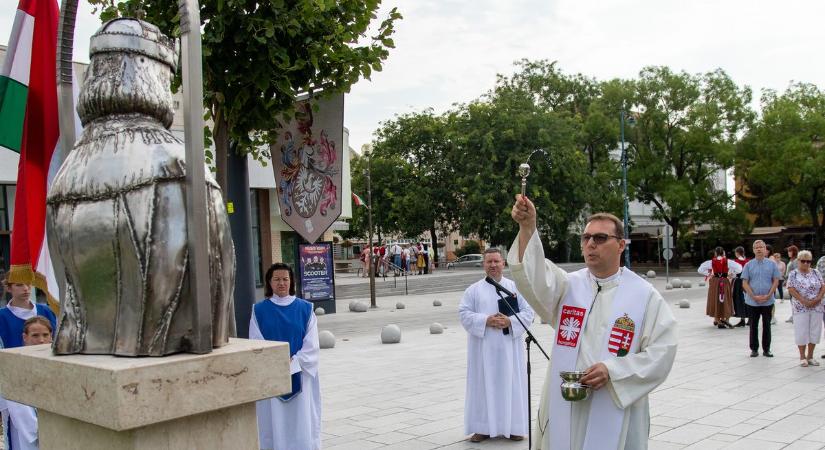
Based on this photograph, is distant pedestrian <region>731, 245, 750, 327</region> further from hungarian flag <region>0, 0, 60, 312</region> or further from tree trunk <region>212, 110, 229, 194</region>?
hungarian flag <region>0, 0, 60, 312</region>

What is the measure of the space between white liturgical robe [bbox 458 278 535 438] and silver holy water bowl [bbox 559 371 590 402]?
11.7 ft

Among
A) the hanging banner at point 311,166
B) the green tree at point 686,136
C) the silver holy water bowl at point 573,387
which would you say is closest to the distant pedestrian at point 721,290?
the hanging banner at point 311,166

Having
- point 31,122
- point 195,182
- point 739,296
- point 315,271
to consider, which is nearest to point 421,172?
point 315,271

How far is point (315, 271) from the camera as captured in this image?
2073cm

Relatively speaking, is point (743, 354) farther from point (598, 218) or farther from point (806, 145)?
point (806, 145)

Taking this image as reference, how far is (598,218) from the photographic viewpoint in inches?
155

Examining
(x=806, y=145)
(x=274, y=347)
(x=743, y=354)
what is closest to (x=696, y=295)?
(x=743, y=354)

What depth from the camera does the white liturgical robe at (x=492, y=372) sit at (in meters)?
7.32

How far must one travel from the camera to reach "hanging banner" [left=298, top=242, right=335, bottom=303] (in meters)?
20.4

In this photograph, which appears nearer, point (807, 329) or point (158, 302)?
point (158, 302)

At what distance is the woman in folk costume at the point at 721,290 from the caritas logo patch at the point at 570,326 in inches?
532

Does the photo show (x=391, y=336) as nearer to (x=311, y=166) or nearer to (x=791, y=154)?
(x=311, y=166)

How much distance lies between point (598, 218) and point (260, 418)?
12.1 feet

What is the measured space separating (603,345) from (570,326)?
0.20 meters
